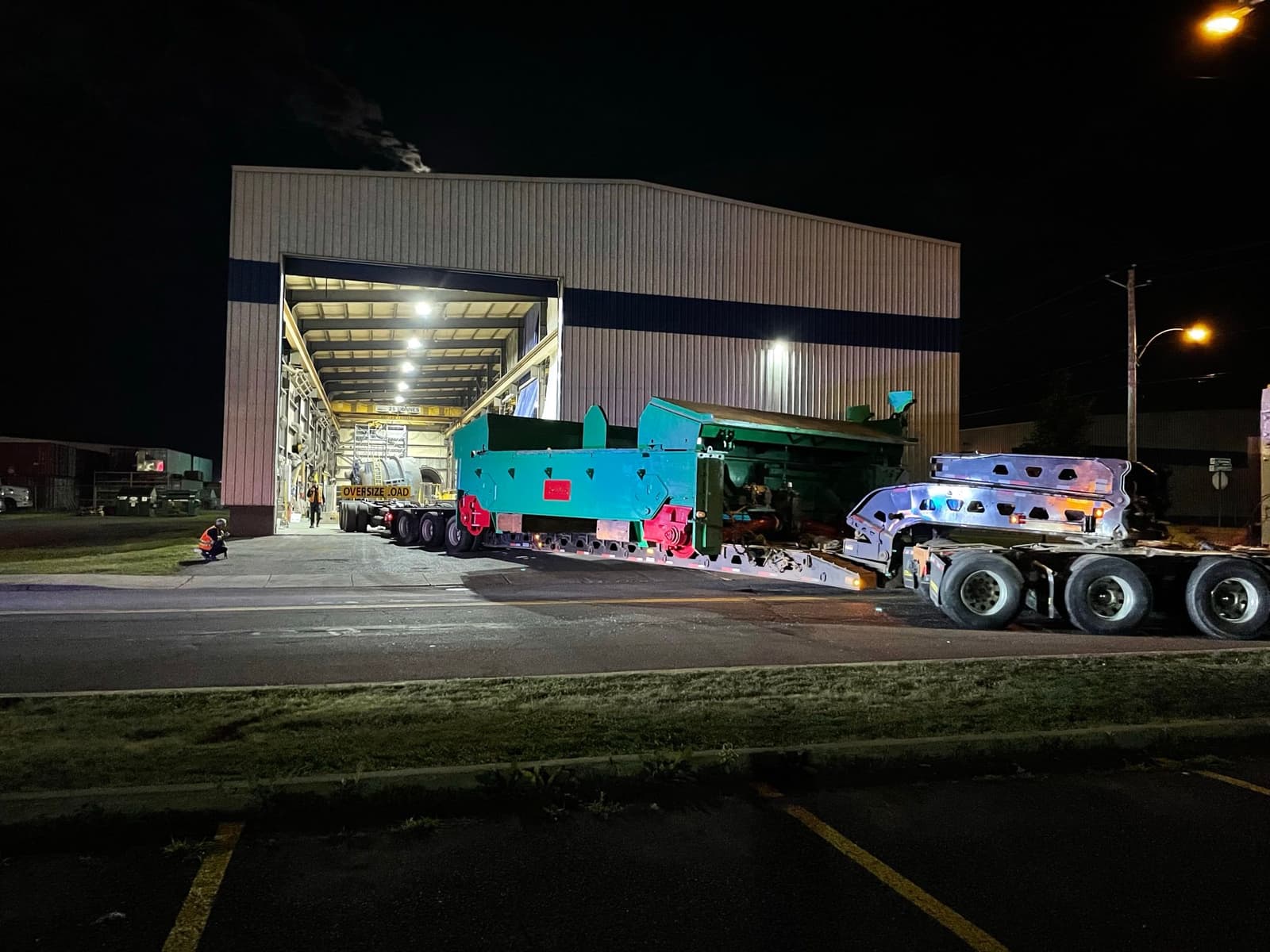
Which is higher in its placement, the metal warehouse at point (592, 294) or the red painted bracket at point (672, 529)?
the metal warehouse at point (592, 294)

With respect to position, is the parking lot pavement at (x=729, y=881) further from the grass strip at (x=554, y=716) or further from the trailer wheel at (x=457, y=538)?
the trailer wheel at (x=457, y=538)

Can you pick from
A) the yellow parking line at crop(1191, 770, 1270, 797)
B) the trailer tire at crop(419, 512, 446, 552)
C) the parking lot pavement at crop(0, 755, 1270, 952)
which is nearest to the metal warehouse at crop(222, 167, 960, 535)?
the trailer tire at crop(419, 512, 446, 552)

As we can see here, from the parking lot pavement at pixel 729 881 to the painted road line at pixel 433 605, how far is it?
7.34m

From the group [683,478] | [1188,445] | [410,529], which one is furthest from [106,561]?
[1188,445]

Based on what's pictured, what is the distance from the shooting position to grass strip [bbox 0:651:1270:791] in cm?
461

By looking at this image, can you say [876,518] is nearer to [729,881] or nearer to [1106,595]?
[1106,595]

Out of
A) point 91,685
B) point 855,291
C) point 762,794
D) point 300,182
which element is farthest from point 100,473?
point 762,794

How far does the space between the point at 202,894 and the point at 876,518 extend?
31.5ft

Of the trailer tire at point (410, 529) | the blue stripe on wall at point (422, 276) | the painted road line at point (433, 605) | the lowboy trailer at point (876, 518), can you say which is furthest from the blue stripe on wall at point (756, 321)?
the painted road line at point (433, 605)

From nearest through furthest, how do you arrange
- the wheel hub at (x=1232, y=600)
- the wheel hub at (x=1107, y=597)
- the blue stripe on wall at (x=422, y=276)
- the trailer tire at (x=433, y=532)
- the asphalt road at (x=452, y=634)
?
the asphalt road at (x=452, y=634), the wheel hub at (x=1232, y=600), the wheel hub at (x=1107, y=597), the trailer tire at (x=433, y=532), the blue stripe on wall at (x=422, y=276)

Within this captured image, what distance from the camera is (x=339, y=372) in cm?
4278

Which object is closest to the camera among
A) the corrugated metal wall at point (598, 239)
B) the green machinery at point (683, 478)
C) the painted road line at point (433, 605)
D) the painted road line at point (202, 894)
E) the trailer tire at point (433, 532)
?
the painted road line at point (202, 894)

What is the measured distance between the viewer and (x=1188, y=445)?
1853 inches

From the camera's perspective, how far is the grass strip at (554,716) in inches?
182
